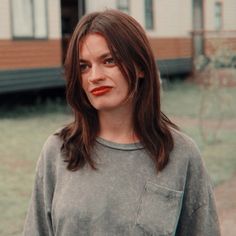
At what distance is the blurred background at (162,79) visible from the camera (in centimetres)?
738

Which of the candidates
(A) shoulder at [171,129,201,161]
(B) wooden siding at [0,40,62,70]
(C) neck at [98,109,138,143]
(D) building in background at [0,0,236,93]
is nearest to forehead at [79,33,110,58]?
(C) neck at [98,109,138,143]

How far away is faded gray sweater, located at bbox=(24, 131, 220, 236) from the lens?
172cm

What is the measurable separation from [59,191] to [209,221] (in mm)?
470

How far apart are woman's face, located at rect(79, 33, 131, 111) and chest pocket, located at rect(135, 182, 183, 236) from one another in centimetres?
26

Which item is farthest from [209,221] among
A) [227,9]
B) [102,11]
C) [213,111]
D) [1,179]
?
[227,9]

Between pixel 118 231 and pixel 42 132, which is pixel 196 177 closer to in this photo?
pixel 118 231

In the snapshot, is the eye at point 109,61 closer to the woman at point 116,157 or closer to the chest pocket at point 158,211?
the woman at point 116,157

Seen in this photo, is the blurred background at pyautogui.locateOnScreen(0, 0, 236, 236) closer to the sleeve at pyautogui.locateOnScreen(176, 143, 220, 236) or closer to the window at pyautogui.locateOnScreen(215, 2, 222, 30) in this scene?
the window at pyautogui.locateOnScreen(215, 2, 222, 30)

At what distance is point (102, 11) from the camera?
1833 mm

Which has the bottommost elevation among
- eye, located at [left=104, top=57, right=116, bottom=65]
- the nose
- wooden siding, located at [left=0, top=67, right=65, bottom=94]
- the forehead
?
wooden siding, located at [left=0, top=67, right=65, bottom=94]

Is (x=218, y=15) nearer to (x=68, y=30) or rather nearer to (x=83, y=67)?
(x=68, y=30)

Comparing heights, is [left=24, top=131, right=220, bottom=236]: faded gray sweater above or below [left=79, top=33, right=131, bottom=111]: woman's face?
below

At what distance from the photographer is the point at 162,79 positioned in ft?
60.5

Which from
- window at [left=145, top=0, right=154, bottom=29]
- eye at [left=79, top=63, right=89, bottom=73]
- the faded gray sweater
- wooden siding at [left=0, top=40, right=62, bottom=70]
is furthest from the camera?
window at [left=145, top=0, right=154, bottom=29]
